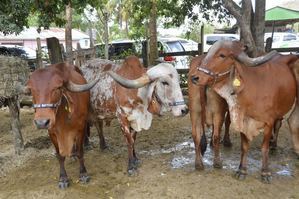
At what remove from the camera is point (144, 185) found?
5.15m

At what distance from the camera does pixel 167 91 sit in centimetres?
522

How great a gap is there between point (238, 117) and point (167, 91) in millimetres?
1022

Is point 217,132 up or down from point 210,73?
down

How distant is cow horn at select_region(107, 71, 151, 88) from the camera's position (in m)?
5.00

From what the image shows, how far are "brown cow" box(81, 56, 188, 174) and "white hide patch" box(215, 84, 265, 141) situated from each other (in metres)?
0.57

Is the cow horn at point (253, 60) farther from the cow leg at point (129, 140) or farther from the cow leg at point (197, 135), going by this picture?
the cow leg at point (129, 140)

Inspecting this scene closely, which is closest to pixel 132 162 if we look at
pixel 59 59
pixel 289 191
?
pixel 289 191

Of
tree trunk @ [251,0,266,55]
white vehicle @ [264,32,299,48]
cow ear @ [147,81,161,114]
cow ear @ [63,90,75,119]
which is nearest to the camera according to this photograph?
cow ear @ [63,90,75,119]

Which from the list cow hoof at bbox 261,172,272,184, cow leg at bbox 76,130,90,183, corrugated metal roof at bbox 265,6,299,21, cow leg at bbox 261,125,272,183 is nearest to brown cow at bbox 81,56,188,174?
cow leg at bbox 76,130,90,183

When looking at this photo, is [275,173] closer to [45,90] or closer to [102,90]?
[102,90]

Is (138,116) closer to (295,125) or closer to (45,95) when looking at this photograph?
(45,95)

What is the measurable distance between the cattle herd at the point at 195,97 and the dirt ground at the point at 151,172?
195mm

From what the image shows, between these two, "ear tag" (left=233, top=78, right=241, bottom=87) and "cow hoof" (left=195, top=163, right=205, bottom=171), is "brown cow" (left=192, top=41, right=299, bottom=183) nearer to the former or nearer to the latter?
"ear tag" (left=233, top=78, right=241, bottom=87)

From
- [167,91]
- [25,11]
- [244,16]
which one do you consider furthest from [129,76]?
[244,16]
